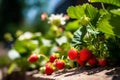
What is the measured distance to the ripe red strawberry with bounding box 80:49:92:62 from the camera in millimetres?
2781

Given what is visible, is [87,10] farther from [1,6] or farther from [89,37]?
[1,6]

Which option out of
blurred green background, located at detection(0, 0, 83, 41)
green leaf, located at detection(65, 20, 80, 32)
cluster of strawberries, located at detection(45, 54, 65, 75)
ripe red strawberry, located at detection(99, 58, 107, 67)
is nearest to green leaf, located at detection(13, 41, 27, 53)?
green leaf, located at detection(65, 20, 80, 32)

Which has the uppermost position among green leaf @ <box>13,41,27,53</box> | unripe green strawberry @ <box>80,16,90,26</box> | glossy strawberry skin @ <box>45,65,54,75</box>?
green leaf @ <box>13,41,27,53</box>

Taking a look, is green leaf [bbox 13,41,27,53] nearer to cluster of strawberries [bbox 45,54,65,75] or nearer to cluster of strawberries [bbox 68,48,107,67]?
cluster of strawberries [bbox 45,54,65,75]

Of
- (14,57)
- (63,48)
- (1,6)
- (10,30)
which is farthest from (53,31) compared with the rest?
(1,6)

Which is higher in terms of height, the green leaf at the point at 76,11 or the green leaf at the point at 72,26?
the green leaf at the point at 72,26

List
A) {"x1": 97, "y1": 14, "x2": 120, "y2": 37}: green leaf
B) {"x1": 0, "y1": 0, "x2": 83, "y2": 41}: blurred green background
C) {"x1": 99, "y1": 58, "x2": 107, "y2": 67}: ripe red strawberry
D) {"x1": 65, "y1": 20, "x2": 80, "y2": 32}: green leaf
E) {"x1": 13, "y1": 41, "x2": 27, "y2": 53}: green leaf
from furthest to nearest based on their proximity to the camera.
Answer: {"x1": 0, "y1": 0, "x2": 83, "y2": 41}: blurred green background
{"x1": 13, "y1": 41, "x2": 27, "y2": 53}: green leaf
{"x1": 65, "y1": 20, "x2": 80, "y2": 32}: green leaf
{"x1": 99, "y1": 58, "x2": 107, "y2": 67}: ripe red strawberry
{"x1": 97, "y1": 14, "x2": 120, "y2": 37}: green leaf

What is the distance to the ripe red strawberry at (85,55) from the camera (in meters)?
2.78

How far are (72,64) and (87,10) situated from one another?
1.50 feet

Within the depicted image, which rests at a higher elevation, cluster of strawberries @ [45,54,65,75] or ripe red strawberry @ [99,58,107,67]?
cluster of strawberries @ [45,54,65,75]

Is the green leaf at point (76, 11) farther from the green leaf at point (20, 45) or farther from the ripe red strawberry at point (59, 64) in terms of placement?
the green leaf at point (20, 45)

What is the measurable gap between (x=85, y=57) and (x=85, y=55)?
0.02 m

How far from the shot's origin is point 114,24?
2.47 meters

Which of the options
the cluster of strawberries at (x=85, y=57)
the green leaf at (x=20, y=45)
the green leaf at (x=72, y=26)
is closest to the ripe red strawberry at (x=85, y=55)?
the cluster of strawberries at (x=85, y=57)
